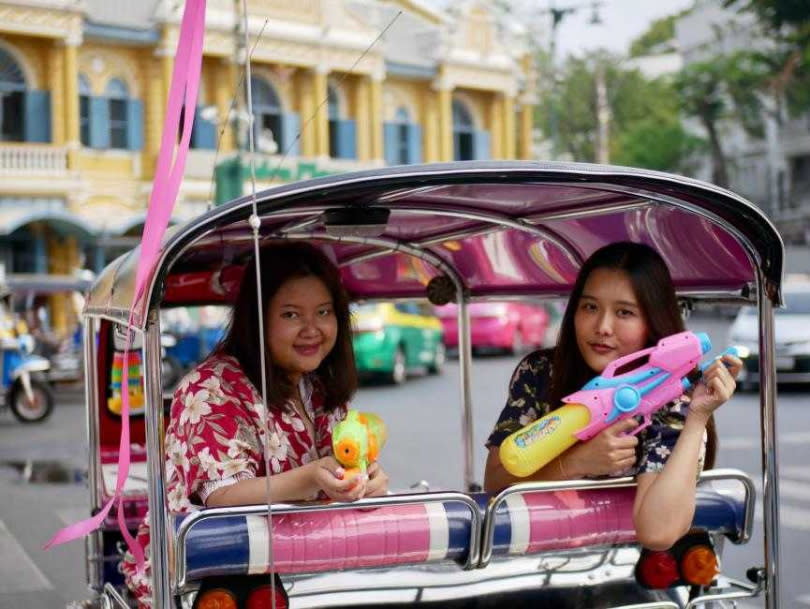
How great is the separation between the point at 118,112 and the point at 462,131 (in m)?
12.5

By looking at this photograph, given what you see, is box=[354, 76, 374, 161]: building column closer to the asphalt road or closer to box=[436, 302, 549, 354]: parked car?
box=[436, 302, 549, 354]: parked car

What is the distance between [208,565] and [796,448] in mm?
9231

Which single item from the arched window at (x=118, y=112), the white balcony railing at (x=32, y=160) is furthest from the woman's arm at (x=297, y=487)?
the arched window at (x=118, y=112)

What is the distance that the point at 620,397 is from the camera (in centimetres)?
304

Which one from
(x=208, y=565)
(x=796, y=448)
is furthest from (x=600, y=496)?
(x=796, y=448)

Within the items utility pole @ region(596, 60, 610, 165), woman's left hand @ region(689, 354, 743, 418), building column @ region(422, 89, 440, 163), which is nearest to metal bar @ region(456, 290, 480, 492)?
woman's left hand @ region(689, 354, 743, 418)

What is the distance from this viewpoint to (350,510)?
10.0ft

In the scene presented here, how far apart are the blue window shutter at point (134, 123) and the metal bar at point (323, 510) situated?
29.9m

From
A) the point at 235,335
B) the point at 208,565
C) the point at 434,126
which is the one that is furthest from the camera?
the point at 434,126

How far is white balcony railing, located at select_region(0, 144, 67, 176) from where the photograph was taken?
96.3 ft

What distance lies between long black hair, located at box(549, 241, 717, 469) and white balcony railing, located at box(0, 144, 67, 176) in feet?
90.6

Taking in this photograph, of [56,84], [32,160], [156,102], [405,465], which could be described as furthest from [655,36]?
A: [405,465]

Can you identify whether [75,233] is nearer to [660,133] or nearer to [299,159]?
[299,159]

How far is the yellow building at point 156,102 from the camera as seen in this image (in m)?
29.6
